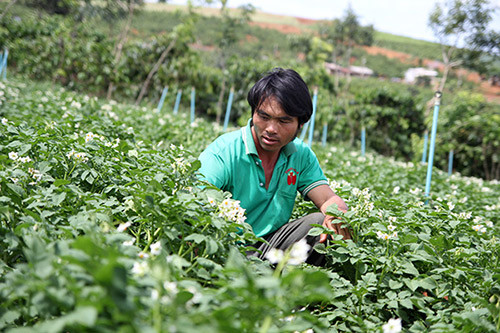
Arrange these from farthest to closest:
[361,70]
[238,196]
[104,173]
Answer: [361,70] → [238,196] → [104,173]

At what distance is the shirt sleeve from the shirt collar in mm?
144

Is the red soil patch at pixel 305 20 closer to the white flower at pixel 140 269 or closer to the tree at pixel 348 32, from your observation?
the tree at pixel 348 32

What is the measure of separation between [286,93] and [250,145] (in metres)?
0.37

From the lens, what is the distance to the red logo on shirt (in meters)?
2.47

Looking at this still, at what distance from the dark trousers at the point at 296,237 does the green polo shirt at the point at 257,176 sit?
0.07 metres

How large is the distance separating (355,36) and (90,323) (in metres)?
28.3

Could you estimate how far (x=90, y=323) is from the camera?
791 mm

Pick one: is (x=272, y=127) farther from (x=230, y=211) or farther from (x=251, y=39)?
(x=251, y=39)

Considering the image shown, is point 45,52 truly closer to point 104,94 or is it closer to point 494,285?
point 104,94

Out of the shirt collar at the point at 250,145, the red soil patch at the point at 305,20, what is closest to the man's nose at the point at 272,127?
the shirt collar at the point at 250,145

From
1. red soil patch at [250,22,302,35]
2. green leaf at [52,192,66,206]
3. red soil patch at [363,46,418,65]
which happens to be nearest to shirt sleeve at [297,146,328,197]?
green leaf at [52,192,66,206]

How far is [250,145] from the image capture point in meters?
2.34

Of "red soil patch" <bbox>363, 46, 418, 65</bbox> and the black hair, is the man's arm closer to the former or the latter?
the black hair

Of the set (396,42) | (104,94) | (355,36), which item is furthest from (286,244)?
(396,42)
